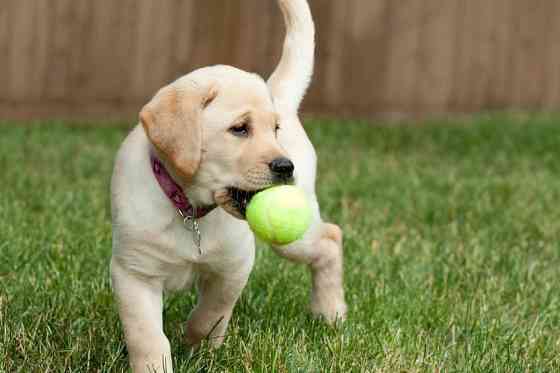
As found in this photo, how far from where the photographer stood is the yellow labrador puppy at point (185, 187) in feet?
9.56

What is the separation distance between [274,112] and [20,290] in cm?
122

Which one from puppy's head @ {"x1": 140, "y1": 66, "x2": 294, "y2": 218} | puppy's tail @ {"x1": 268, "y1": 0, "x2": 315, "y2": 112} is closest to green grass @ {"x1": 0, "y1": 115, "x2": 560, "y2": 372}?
puppy's head @ {"x1": 140, "y1": 66, "x2": 294, "y2": 218}

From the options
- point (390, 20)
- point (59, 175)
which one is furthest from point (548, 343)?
point (390, 20)

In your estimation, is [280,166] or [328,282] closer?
[280,166]

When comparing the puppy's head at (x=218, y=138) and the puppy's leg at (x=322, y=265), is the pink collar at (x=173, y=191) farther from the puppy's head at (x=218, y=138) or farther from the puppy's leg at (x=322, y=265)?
the puppy's leg at (x=322, y=265)

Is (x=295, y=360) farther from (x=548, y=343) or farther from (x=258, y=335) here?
(x=548, y=343)

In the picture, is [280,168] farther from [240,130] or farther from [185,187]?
[185,187]

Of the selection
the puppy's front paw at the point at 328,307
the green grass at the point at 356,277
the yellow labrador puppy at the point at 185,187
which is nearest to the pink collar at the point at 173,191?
the yellow labrador puppy at the point at 185,187

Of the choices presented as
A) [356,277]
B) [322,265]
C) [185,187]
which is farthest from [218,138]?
[356,277]

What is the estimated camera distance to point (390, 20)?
36.6 feet

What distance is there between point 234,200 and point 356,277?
1.49 m

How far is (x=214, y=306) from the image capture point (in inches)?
130

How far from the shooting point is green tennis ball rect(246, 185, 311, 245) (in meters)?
2.86

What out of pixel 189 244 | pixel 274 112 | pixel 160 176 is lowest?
pixel 189 244
